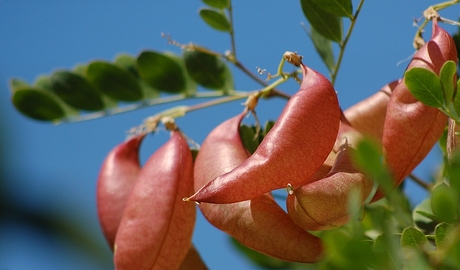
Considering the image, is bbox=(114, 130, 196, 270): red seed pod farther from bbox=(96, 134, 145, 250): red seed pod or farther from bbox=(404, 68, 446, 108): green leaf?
bbox=(404, 68, 446, 108): green leaf

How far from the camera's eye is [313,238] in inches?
28.7

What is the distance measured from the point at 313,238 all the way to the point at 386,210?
1.26 feet

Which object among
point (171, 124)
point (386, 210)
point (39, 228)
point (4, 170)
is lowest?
point (39, 228)

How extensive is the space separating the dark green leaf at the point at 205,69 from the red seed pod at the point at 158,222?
381 mm

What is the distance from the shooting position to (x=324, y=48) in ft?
3.57

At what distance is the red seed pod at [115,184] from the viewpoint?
38.3 inches

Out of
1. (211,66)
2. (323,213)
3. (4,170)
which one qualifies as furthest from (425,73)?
(4,170)

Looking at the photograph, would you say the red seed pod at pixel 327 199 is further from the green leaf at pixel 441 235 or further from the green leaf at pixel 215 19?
the green leaf at pixel 215 19

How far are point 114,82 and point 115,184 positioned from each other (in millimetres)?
420

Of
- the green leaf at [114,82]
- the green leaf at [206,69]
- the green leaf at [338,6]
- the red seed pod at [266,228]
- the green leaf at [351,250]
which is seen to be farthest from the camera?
the green leaf at [114,82]

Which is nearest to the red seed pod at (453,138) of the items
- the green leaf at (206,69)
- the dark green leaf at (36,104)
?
the green leaf at (206,69)

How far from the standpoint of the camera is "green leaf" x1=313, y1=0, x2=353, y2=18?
37.1 inches

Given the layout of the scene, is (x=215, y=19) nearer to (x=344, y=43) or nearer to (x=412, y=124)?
(x=344, y=43)

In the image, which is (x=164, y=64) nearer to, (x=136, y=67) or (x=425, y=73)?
(x=136, y=67)
